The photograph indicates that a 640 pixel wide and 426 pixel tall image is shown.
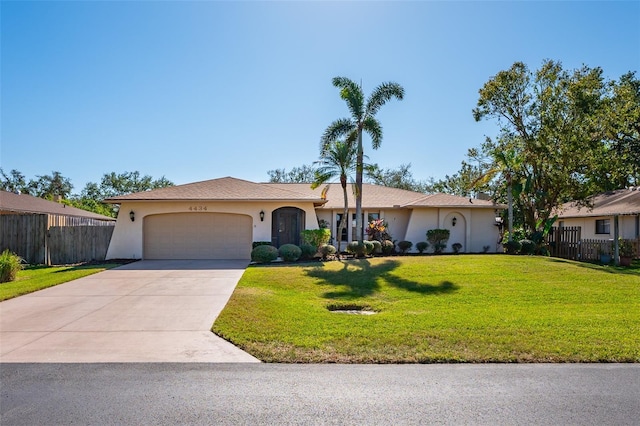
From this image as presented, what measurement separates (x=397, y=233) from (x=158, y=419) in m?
19.4

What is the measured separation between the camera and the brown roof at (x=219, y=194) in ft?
58.5

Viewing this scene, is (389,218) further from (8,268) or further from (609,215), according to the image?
(8,268)

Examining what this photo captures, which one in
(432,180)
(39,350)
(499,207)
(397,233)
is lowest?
(39,350)

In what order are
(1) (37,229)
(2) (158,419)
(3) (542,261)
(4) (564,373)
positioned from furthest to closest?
(1) (37,229)
(3) (542,261)
(4) (564,373)
(2) (158,419)

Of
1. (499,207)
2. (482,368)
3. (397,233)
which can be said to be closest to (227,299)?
(482,368)

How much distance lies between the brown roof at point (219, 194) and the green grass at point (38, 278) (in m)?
3.56

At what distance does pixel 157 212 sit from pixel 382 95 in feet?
38.9

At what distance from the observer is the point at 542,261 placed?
49.8ft

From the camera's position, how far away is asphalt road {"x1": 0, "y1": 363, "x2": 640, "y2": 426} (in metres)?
3.97

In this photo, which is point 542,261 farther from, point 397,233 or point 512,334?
point 512,334

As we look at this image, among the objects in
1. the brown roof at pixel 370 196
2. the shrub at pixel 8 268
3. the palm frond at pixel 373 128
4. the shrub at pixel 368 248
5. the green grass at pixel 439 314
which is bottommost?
the green grass at pixel 439 314

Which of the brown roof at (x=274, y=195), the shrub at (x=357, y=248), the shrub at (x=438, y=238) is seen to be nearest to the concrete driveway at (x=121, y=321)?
the brown roof at (x=274, y=195)

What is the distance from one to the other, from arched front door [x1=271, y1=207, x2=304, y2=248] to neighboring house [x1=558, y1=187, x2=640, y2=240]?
14926mm

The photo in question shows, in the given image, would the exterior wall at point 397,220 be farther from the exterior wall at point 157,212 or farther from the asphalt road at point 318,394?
the asphalt road at point 318,394
